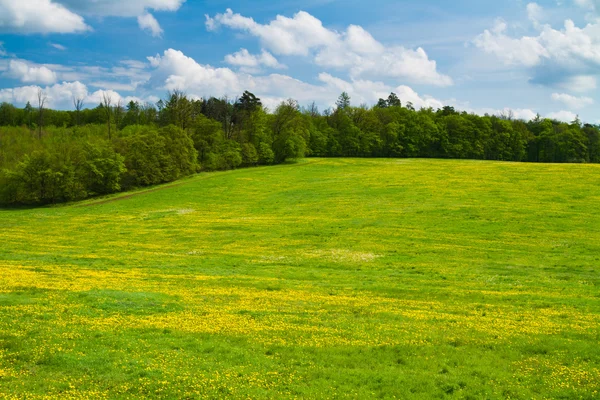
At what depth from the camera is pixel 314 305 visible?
1988cm

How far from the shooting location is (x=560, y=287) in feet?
78.5

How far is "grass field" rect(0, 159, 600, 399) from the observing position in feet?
40.8

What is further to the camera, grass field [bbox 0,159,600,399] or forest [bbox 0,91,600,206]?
forest [bbox 0,91,600,206]

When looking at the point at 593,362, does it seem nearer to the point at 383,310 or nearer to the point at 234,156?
the point at 383,310

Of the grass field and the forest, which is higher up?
the forest

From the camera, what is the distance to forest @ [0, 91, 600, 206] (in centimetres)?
7812

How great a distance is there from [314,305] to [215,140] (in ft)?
303

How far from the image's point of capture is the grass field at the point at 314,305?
12445 mm

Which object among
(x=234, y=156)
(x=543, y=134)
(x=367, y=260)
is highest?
(x=543, y=134)

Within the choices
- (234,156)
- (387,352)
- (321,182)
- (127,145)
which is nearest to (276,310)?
(387,352)

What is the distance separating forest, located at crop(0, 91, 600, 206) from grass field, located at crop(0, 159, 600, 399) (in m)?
32.0

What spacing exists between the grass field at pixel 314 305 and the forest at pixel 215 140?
1259 inches

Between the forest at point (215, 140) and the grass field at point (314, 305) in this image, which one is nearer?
the grass field at point (314, 305)

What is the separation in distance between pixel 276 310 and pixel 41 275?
15462 millimetres
